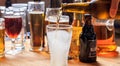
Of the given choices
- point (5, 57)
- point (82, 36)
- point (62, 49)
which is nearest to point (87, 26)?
point (82, 36)

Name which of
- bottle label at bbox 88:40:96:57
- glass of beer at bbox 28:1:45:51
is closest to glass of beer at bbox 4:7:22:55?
glass of beer at bbox 28:1:45:51

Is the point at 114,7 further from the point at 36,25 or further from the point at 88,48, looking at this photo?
the point at 36,25

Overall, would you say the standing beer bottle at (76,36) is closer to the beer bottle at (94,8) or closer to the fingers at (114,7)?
the beer bottle at (94,8)

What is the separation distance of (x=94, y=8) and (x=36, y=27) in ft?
0.96

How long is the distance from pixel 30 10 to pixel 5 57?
0.24 m

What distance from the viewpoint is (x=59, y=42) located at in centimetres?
80

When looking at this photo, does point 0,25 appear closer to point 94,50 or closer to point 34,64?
point 34,64

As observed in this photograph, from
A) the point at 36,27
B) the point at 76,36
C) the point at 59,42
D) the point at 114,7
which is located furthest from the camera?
the point at 36,27

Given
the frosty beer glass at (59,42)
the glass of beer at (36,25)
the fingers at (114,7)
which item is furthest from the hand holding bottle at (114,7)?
the glass of beer at (36,25)

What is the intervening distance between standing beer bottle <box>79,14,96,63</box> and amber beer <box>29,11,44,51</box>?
25cm

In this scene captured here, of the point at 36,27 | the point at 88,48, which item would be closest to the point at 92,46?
the point at 88,48

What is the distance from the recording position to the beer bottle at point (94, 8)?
1.00m

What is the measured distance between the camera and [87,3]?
105 cm

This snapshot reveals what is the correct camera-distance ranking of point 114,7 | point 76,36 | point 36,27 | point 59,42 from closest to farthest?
point 59,42 < point 114,7 < point 76,36 < point 36,27
